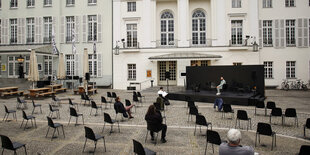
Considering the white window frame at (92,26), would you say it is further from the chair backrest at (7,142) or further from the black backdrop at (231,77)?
the chair backrest at (7,142)

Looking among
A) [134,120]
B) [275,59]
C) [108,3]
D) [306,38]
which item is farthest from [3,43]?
[306,38]

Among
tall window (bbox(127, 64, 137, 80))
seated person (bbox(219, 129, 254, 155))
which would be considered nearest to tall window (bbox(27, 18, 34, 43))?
tall window (bbox(127, 64, 137, 80))

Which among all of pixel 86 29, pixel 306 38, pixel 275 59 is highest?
pixel 86 29

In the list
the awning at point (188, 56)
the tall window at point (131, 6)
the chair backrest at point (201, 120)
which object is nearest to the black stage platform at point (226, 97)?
the chair backrest at point (201, 120)

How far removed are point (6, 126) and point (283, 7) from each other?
2571 centimetres

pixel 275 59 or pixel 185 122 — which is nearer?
pixel 185 122

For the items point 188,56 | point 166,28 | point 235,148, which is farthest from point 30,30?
point 235,148

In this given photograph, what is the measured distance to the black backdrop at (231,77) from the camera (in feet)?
49.6

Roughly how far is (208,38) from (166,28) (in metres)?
4.82

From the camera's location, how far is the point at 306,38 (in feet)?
72.1

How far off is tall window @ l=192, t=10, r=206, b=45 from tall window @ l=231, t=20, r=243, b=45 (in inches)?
116

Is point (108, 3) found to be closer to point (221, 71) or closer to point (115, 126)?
point (221, 71)

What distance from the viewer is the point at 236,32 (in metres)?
22.6

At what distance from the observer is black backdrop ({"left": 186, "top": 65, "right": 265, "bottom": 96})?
15.1 metres
